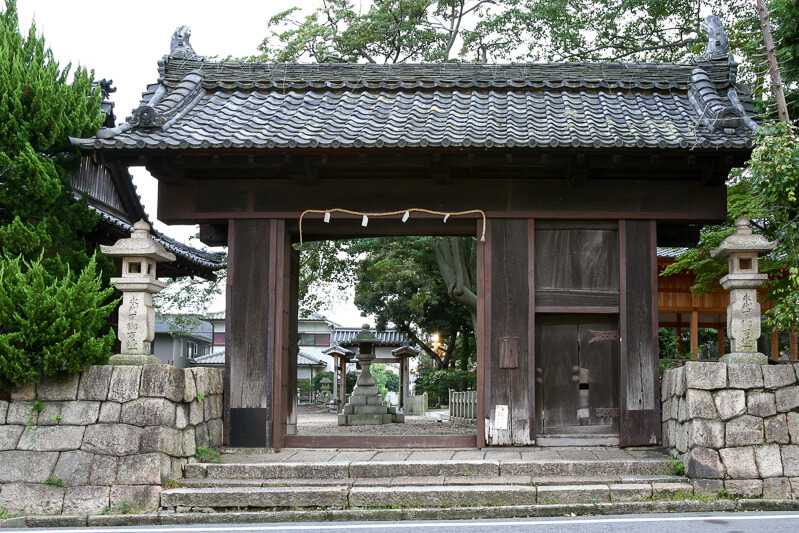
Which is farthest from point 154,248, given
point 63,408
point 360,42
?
point 360,42

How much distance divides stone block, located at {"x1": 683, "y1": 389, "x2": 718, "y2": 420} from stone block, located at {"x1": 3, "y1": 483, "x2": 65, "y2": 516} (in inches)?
277

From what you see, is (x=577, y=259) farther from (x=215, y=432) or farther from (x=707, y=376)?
(x=215, y=432)

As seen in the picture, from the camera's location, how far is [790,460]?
8148mm

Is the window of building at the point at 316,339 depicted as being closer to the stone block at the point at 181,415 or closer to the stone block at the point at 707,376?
the stone block at the point at 181,415

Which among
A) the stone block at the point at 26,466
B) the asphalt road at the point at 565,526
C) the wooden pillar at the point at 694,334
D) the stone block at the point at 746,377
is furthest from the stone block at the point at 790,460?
the wooden pillar at the point at 694,334

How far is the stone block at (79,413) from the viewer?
8336 mm

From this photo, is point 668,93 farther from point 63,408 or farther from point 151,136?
point 63,408

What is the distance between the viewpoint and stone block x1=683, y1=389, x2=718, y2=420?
8.27m

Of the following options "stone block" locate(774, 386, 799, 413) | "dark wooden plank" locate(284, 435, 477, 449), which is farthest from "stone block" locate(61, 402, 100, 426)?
"stone block" locate(774, 386, 799, 413)

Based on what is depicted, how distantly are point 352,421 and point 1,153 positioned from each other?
14.0 m

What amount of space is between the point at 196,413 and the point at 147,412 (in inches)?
34.6

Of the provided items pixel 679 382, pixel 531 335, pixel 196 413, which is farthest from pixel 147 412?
pixel 679 382

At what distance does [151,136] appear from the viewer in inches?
367

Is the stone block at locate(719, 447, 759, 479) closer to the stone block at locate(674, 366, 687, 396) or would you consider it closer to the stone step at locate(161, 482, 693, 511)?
the stone step at locate(161, 482, 693, 511)
